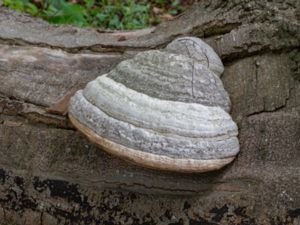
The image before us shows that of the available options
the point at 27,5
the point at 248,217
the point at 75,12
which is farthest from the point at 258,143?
the point at 27,5

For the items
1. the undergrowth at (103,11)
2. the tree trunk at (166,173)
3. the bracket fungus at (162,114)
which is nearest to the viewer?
the bracket fungus at (162,114)

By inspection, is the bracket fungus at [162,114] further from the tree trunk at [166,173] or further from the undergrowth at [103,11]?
the undergrowth at [103,11]

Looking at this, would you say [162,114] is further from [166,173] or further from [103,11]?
[103,11]

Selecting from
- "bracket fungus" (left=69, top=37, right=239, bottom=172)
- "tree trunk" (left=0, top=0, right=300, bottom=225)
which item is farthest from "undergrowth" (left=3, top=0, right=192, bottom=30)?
"bracket fungus" (left=69, top=37, right=239, bottom=172)

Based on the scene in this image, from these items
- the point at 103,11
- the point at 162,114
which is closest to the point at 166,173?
the point at 162,114

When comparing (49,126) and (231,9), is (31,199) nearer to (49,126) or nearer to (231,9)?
(49,126)

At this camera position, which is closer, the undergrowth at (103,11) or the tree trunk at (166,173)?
the tree trunk at (166,173)

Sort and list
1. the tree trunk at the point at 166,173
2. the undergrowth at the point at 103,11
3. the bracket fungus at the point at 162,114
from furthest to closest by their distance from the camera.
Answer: the undergrowth at the point at 103,11
the tree trunk at the point at 166,173
the bracket fungus at the point at 162,114

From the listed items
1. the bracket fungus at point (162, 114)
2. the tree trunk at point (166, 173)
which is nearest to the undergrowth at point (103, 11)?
the tree trunk at point (166, 173)
